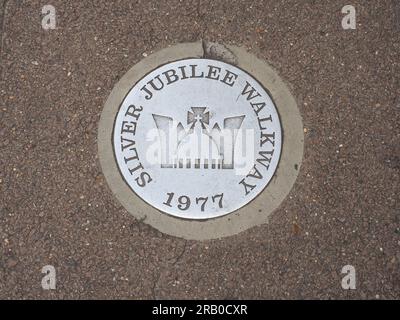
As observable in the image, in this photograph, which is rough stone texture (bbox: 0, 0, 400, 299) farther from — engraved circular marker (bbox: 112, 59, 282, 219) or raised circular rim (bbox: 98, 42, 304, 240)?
engraved circular marker (bbox: 112, 59, 282, 219)

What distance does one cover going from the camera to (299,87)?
3.19 metres

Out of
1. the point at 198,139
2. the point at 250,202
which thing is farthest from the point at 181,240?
the point at 198,139

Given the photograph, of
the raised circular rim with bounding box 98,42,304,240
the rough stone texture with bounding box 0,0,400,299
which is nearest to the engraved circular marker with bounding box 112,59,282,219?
the raised circular rim with bounding box 98,42,304,240

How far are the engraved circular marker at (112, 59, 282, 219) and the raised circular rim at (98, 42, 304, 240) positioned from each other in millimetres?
37

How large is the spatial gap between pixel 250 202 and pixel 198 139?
523 millimetres

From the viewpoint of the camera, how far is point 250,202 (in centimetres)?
313

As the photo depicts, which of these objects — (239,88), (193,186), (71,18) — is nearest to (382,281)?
(193,186)

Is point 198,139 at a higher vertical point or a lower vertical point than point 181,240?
higher

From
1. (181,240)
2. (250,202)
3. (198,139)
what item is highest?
(198,139)

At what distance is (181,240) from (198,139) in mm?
653

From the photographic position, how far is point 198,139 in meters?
3.15

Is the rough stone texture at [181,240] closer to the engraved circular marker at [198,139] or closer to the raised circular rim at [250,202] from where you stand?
the raised circular rim at [250,202]

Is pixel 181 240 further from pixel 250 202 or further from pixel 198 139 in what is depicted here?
pixel 198 139

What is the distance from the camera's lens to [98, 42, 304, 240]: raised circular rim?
312cm
